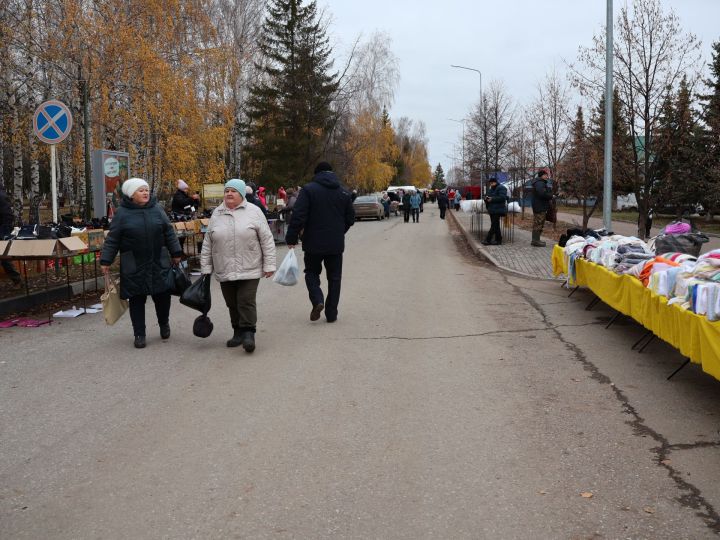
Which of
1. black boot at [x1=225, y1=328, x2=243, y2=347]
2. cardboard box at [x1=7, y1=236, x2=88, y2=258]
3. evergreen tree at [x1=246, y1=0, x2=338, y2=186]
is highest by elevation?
evergreen tree at [x1=246, y1=0, x2=338, y2=186]

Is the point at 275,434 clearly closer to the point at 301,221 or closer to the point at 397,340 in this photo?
the point at 397,340

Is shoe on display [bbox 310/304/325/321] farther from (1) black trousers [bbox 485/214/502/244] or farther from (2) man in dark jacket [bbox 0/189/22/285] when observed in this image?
(1) black trousers [bbox 485/214/502/244]

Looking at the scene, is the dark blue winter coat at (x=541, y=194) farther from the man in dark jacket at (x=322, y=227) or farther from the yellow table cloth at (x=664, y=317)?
the man in dark jacket at (x=322, y=227)

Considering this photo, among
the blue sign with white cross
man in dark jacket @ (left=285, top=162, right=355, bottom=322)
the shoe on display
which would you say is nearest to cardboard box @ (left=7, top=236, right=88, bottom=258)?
the blue sign with white cross

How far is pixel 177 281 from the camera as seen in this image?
7551mm

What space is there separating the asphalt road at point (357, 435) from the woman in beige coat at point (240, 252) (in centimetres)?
48

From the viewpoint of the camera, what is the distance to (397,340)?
25.2 ft

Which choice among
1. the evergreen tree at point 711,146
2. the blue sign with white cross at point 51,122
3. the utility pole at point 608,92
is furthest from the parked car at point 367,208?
the blue sign with white cross at point 51,122

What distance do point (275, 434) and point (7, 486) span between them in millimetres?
1584

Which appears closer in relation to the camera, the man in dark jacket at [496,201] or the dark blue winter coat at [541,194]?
the dark blue winter coat at [541,194]

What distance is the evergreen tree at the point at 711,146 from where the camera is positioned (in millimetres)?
24778

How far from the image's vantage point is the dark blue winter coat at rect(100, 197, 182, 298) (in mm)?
7270

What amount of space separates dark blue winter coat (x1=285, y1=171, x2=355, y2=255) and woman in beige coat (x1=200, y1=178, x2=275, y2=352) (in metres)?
1.19

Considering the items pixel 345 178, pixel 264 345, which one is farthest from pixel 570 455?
pixel 345 178
